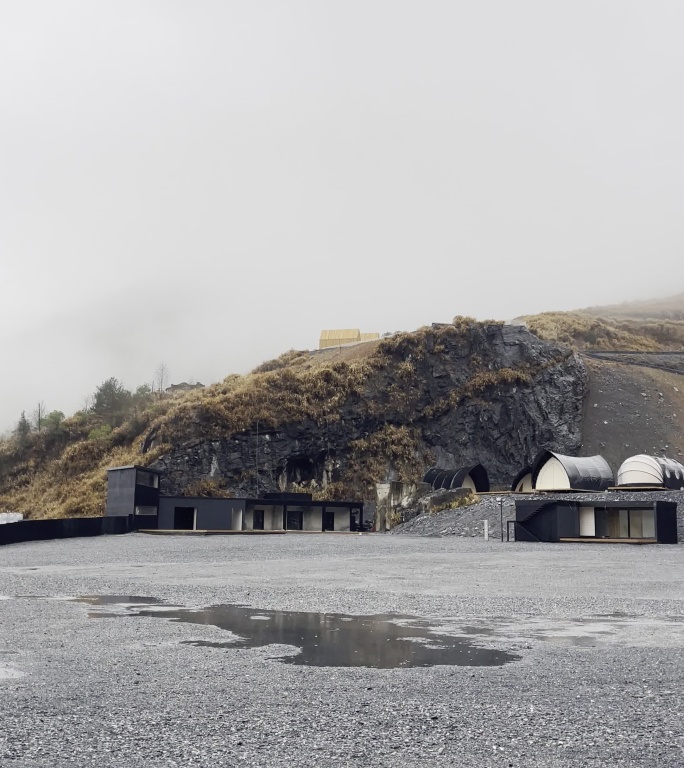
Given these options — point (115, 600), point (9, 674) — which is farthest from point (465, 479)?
point (9, 674)

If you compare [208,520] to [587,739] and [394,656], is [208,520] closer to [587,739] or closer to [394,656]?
[394,656]

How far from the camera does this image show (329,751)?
5.73m

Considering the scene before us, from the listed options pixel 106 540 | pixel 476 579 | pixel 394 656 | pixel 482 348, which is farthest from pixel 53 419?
pixel 394 656

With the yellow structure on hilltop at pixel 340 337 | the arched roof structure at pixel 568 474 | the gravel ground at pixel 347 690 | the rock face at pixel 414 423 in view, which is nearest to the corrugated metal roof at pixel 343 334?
the yellow structure on hilltop at pixel 340 337

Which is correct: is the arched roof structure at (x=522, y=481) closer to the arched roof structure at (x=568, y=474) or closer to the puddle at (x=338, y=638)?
the arched roof structure at (x=568, y=474)

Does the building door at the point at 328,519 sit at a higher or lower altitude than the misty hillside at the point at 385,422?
lower

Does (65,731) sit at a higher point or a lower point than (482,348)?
lower

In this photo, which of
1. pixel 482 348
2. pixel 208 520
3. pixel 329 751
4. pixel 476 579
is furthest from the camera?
pixel 482 348

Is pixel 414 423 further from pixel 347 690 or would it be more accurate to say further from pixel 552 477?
pixel 347 690

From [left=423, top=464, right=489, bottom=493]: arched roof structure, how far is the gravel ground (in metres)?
50.6

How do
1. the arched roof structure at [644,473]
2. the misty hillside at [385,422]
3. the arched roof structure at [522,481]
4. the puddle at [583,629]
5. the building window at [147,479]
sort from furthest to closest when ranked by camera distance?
the misty hillside at [385,422]
the arched roof structure at [522,481]
the arched roof structure at [644,473]
the building window at [147,479]
the puddle at [583,629]

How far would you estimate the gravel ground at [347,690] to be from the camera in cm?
573

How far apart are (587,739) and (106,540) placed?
118ft

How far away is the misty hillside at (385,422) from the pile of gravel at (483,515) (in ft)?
87.6
